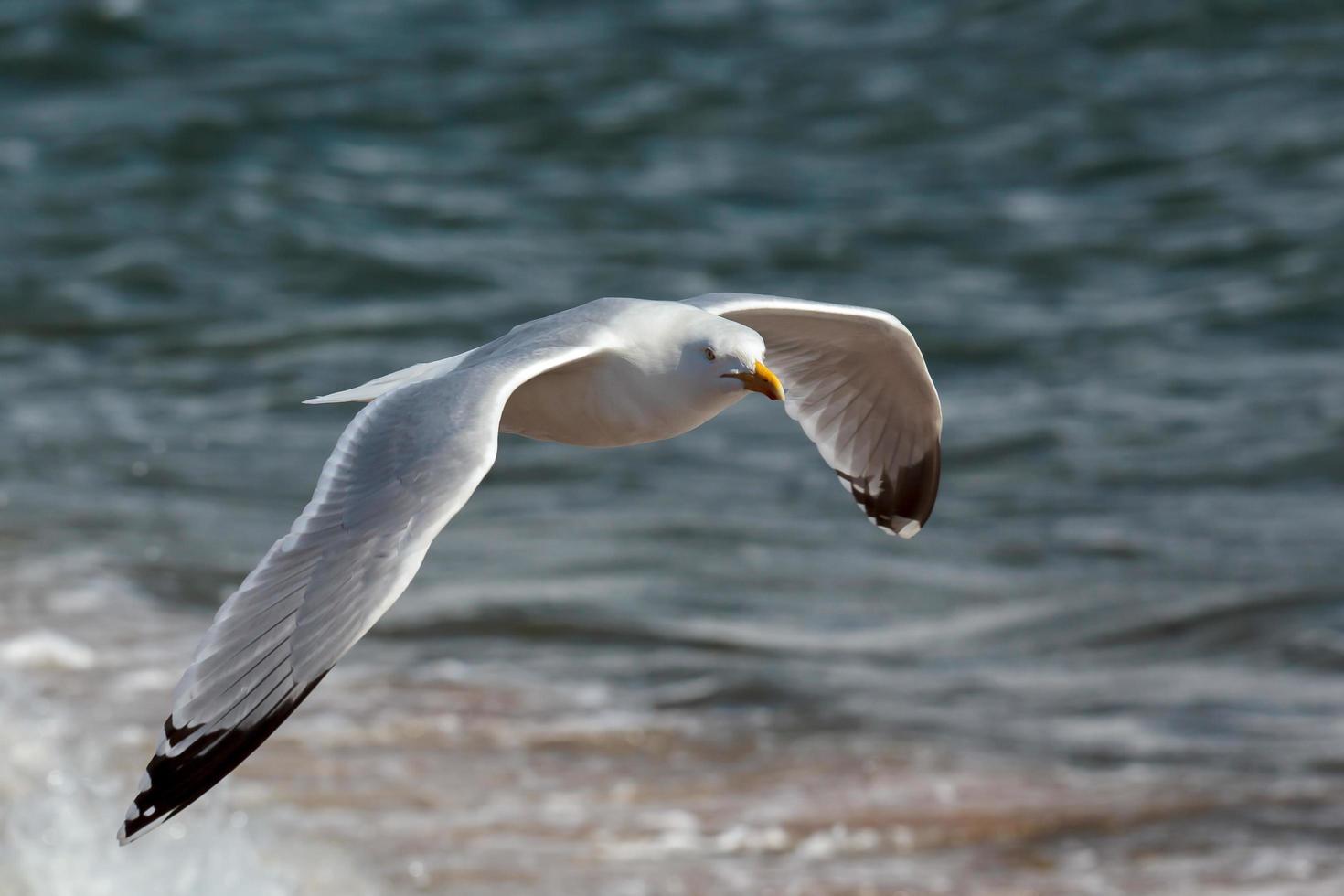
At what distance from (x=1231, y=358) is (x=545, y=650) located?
4.96 meters

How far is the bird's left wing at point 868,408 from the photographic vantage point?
509cm

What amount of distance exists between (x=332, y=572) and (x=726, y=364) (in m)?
0.96

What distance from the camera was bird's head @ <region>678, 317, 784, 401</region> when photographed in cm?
401

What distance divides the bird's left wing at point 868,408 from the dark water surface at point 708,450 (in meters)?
1.18

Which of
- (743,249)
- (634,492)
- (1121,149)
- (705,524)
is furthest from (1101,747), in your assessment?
(1121,149)

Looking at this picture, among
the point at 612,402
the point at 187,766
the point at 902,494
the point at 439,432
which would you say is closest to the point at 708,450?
the point at 902,494

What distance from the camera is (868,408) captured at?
17.3 feet

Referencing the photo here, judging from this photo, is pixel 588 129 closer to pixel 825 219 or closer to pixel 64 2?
pixel 825 219

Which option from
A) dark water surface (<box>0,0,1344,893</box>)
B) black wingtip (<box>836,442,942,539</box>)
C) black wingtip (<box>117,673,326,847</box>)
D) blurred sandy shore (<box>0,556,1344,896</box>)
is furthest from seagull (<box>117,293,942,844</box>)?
dark water surface (<box>0,0,1344,893</box>)

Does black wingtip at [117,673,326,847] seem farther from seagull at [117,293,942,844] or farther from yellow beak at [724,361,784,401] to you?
yellow beak at [724,361,784,401]

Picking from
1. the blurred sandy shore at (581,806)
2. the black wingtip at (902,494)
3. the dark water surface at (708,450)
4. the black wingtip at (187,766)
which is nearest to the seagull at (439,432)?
the black wingtip at (187,766)

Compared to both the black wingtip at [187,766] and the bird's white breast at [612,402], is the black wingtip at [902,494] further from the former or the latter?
the black wingtip at [187,766]

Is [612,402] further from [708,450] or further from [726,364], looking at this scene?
[708,450]

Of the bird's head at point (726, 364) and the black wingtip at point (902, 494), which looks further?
the black wingtip at point (902, 494)
